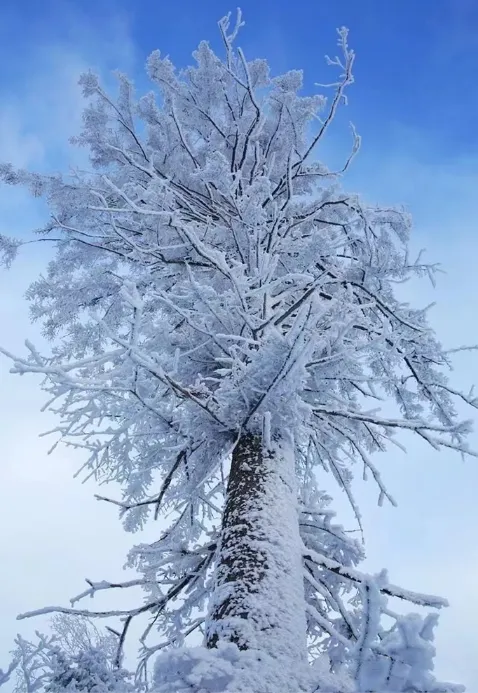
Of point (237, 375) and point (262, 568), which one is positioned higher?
point (237, 375)

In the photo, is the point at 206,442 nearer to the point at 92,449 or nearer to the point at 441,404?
the point at 92,449

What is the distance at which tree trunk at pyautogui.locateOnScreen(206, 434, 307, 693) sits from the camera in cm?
226

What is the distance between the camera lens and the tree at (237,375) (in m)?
2.41

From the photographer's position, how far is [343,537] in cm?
355

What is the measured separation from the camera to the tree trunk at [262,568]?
2260mm

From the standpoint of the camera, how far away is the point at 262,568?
2.58 metres

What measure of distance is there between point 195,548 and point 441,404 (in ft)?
11.8

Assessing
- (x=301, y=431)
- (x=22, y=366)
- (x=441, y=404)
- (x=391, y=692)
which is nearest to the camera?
(x=391, y=692)

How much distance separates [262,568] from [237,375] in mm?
1123

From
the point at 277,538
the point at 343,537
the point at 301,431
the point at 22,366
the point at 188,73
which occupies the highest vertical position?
the point at 188,73

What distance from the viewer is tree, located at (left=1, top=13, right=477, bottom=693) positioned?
241 centimetres

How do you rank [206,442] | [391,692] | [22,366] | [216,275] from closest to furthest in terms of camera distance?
[391,692]
[22,366]
[206,442]
[216,275]

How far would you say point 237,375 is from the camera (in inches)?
125

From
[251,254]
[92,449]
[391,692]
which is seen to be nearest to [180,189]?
[251,254]
